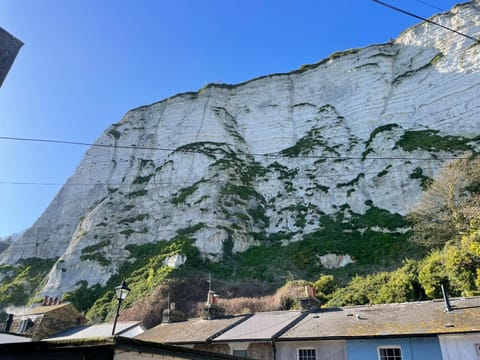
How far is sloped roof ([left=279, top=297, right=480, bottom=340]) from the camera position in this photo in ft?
41.9

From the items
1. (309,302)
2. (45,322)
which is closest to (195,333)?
(309,302)

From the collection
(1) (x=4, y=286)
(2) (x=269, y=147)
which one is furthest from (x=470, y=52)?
(1) (x=4, y=286)

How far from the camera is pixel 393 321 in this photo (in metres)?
14.3

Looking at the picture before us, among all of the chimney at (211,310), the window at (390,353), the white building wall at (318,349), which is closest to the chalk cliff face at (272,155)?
the chimney at (211,310)

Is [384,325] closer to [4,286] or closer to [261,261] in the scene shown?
[261,261]

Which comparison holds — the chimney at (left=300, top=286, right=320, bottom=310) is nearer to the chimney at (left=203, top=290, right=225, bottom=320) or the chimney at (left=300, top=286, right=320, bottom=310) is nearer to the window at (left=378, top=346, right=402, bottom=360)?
the chimney at (left=203, top=290, right=225, bottom=320)

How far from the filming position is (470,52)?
47000mm

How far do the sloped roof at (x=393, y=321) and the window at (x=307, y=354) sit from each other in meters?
0.60

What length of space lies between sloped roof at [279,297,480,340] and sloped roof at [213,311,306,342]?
654 mm

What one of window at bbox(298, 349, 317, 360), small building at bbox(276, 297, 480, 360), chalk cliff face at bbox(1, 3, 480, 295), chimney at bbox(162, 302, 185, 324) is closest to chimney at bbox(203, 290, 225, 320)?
chimney at bbox(162, 302, 185, 324)

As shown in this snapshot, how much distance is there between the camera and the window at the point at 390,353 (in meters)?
13.1

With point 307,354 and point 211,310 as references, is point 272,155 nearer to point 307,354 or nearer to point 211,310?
point 211,310

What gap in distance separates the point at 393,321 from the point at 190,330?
9905mm

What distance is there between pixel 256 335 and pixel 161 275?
20605 mm
